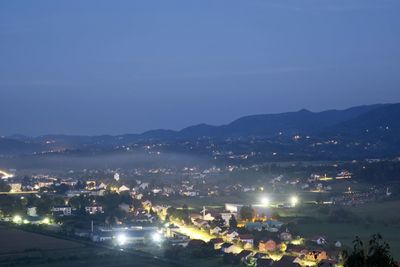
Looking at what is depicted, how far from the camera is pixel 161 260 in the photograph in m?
18.1

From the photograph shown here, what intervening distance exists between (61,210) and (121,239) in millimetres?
7939

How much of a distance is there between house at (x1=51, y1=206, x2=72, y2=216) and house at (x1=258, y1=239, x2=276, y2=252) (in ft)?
34.9

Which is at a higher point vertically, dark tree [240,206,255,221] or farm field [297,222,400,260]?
dark tree [240,206,255,221]

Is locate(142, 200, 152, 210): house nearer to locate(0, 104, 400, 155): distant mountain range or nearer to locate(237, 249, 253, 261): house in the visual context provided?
locate(237, 249, 253, 261): house

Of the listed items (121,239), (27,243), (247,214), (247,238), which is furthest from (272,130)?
(27,243)

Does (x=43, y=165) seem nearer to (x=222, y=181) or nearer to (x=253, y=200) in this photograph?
(x=222, y=181)

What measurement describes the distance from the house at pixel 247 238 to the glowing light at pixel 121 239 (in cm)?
331

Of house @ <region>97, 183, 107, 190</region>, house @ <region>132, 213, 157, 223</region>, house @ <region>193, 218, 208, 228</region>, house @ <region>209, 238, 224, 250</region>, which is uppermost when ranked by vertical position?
house @ <region>97, 183, 107, 190</region>

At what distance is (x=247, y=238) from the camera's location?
2109 centimetres

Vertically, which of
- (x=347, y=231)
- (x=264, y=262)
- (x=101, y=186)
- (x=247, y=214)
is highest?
(x=101, y=186)

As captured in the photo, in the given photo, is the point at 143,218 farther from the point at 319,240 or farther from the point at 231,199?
the point at 319,240

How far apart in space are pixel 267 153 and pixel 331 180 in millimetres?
22345

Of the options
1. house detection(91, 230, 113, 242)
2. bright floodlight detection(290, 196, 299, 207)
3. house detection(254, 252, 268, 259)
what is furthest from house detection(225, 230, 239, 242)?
bright floodlight detection(290, 196, 299, 207)

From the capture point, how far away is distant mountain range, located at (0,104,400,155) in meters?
87.9
